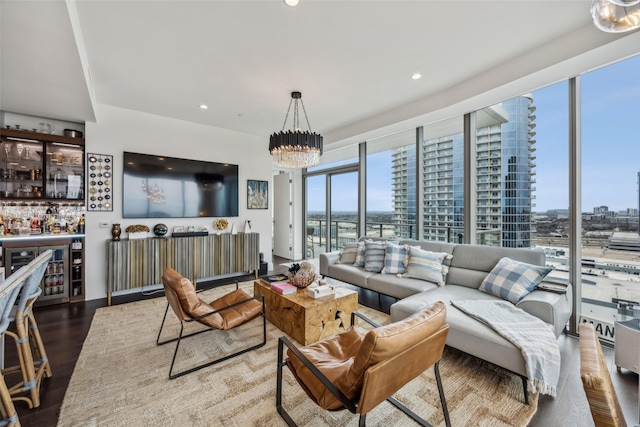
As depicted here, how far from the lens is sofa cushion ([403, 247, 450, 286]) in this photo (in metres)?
3.35

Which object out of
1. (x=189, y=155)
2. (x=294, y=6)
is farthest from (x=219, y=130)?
(x=294, y=6)

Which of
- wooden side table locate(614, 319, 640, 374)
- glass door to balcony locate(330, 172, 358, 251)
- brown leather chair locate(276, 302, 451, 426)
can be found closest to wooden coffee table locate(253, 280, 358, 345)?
brown leather chair locate(276, 302, 451, 426)

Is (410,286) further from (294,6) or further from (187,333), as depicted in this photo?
(294,6)

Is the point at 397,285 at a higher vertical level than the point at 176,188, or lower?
lower

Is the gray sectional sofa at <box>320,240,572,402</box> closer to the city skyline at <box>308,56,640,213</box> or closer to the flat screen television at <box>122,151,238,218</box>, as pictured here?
the city skyline at <box>308,56,640,213</box>

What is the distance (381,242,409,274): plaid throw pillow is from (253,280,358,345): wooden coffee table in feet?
3.27

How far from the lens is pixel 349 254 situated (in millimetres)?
4453

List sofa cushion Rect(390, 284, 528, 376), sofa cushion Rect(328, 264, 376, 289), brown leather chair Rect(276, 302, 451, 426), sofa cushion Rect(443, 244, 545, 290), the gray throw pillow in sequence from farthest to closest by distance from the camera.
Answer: the gray throw pillow, sofa cushion Rect(328, 264, 376, 289), sofa cushion Rect(443, 244, 545, 290), sofa cushion Rect(390, 284, 528, 376), brown leather chair Rect(276, 302, 451, 426)

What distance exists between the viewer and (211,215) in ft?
16.3

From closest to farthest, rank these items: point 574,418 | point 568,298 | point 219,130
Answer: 1. point 574,418
2. point 568,298
3. point 219,130

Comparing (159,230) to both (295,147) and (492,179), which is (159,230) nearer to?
(295,147)

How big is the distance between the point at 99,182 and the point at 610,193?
641 centimetres

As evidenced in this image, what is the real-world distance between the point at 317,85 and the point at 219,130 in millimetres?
2529

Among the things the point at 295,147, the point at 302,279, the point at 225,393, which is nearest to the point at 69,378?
the point at 225,393
